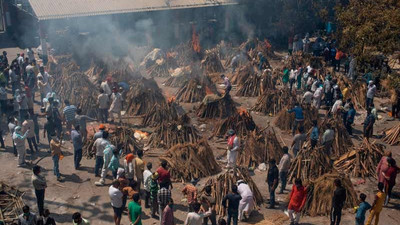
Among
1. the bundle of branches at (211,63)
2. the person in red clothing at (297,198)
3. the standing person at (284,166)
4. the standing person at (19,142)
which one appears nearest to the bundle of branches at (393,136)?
the standing person at (284,166)

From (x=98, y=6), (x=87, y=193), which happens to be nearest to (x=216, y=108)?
(x=87, y=193)

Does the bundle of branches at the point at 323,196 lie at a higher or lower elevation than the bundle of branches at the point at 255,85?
lower

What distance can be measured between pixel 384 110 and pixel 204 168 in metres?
10.5

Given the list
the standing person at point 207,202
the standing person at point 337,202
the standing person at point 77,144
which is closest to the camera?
the standing person at point 207,202

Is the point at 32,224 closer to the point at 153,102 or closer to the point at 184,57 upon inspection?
the point at 153,102

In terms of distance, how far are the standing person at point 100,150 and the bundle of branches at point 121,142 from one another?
1491 millimetres

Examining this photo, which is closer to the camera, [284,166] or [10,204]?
[10,204]

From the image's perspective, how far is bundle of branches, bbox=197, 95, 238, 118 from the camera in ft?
64.5

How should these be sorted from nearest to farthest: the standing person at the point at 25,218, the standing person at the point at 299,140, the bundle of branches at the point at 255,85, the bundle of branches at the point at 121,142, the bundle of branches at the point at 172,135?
the standing person at the point at 25,218, the standing person at the point at 299,140, the bundle of branches at the point at 121,142, the bundle of branches at the point at 172,135, the bundle of branches at the point at 255,85

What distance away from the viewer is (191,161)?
583 inches

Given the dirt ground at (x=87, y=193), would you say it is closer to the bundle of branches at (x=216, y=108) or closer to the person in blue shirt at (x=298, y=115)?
the bundle of branches at (x=216, y=108)

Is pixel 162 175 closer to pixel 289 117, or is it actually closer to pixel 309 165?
pixel 309 165

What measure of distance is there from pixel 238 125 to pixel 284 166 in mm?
4563

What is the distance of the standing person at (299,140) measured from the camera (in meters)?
15.1
